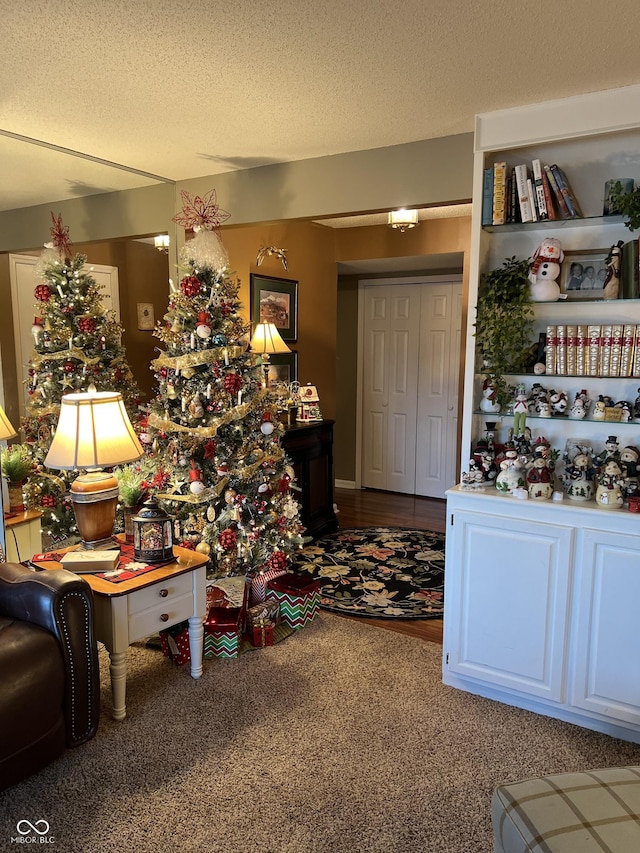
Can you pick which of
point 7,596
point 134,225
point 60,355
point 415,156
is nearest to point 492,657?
point 7,596

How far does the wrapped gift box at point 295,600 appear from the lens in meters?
3.20

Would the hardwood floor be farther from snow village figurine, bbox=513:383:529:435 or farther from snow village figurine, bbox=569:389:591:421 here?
snow village figurine, bbox=569:389:591:421

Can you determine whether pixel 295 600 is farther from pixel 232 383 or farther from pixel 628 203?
pixel 628 203

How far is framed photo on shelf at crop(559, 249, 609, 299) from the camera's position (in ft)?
8.28

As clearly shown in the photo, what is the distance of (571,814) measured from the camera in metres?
1.33

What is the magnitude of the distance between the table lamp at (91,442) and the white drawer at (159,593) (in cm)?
47

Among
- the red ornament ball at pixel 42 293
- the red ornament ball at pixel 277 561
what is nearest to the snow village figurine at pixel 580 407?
the red ornament ball at pixel 277 561

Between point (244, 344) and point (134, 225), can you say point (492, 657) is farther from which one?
point (134, 225)

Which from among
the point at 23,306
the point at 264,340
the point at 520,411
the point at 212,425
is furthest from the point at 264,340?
the point at 520,411

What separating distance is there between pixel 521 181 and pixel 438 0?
981 millimetres

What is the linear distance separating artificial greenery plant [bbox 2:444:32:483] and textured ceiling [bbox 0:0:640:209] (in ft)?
4.73

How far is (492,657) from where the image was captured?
2504mm

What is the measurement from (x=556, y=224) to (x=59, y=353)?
2.66 meters

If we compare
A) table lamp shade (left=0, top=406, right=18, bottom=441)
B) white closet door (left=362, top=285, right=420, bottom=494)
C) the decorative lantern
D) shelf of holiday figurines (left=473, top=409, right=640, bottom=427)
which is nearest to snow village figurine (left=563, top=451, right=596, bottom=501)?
shelf of holiday figurines (left=473, top=409, right=640, bottom=427)
